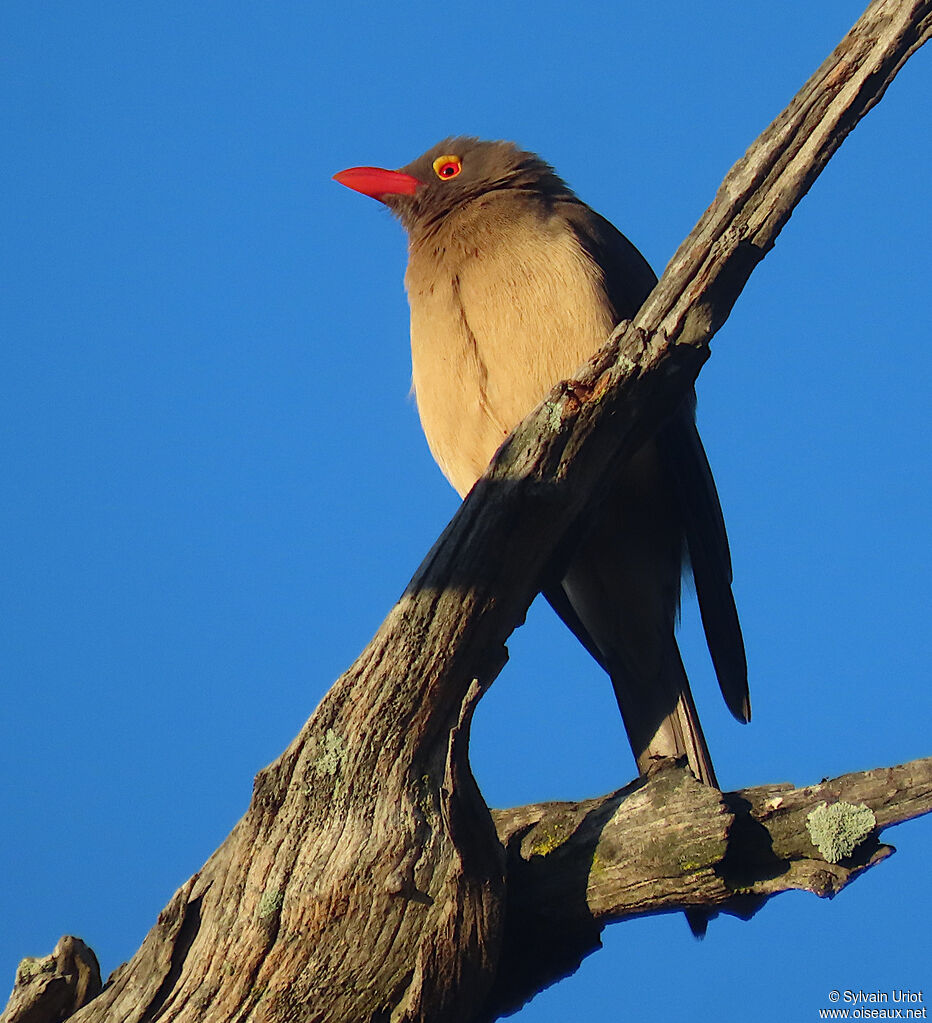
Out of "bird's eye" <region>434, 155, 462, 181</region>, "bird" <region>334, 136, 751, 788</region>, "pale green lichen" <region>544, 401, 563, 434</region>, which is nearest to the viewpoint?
"pale green lichen" <region>544, 401, 563, 434</region>

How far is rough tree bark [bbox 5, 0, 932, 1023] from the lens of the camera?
10.1 feet

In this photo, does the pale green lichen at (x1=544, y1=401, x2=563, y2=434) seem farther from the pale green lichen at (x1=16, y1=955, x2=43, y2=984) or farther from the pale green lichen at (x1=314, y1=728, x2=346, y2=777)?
the pale green lichen at (x1=16, y1=955, x2=43, y2=984)

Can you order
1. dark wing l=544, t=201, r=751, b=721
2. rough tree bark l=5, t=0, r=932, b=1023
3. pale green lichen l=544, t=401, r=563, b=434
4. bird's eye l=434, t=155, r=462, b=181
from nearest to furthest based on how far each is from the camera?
rough tree bark l=5, t=0, r=932, b=1023
pale green lichen l=544, t=401, r=563, b=434
dark wing l=544, t=201, r=751, b=721
bird's eye l=434, t=155, r=462, b=181

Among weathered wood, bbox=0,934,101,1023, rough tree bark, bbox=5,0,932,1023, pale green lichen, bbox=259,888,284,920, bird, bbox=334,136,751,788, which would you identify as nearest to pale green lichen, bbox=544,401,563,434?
rough tree bark, bbox=5,0,932,1023

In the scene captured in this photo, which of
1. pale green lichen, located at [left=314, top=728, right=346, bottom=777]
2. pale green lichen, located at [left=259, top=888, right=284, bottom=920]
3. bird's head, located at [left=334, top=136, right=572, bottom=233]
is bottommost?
pale green lichen, located at [left=259, top=888, right=284, bottom=920]

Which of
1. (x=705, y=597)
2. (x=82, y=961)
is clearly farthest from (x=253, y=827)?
(x=705, y=597)

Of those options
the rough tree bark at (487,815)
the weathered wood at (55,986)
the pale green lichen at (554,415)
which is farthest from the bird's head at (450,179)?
the weathered wood at (55,986)

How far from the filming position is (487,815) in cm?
318

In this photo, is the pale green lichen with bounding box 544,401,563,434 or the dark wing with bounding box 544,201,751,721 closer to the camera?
the pale green lichen with bounding box 544,401,563,434

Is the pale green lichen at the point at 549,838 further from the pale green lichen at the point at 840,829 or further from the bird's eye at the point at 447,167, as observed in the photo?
the bird's eye at the point at 447,167

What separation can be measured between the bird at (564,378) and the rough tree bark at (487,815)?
818mm

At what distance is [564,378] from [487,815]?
1669 millimetres

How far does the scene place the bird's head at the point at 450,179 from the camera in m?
4.98

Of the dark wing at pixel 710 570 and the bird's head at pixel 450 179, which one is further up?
the bird's head at pixel 450 179
